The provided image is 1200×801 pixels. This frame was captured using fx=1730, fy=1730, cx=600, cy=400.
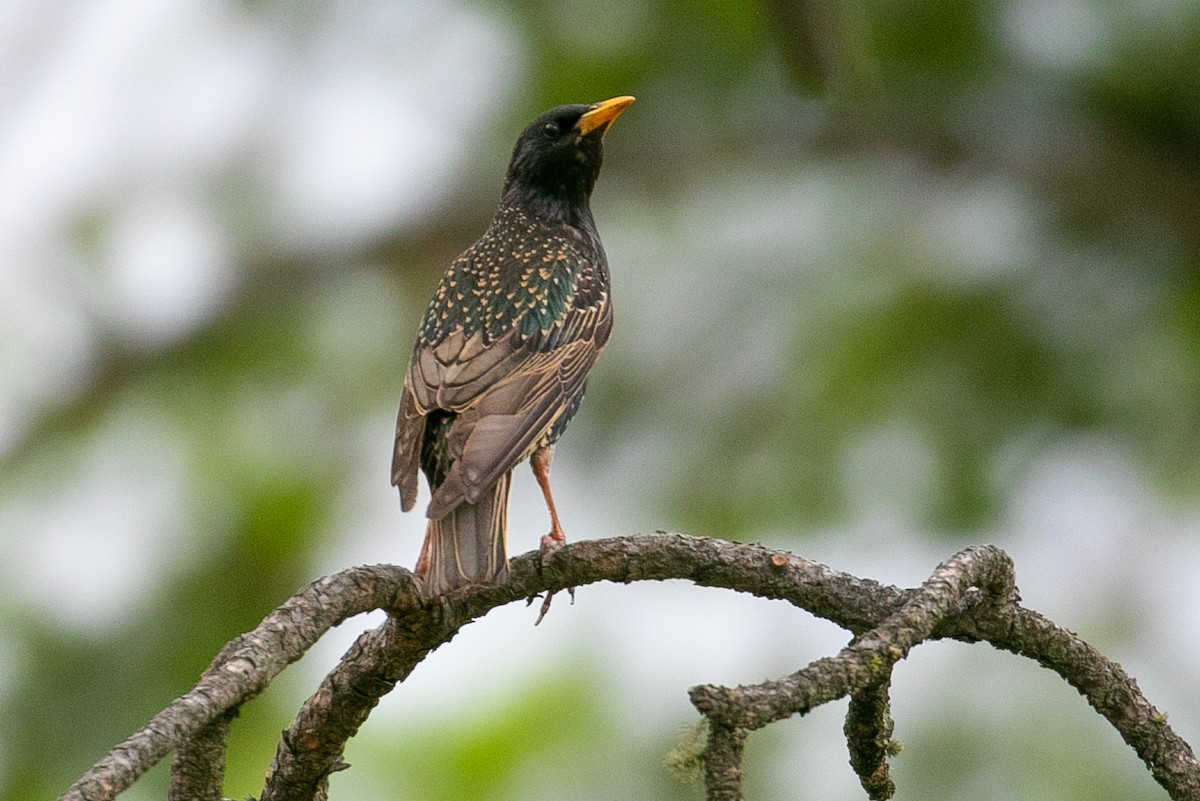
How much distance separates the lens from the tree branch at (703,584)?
2281 mm

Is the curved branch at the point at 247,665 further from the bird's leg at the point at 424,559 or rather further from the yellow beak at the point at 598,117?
the yellow beak at the point at 598,117

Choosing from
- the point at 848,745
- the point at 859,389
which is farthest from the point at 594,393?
the point at 848,745

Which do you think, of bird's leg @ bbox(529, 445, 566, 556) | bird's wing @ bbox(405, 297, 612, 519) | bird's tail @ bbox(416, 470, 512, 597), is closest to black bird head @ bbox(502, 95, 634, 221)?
bird's wing @ bbox(405, 297, 612, 519)

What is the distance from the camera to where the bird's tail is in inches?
128

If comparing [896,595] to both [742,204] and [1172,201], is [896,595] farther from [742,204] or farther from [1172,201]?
[742,204]

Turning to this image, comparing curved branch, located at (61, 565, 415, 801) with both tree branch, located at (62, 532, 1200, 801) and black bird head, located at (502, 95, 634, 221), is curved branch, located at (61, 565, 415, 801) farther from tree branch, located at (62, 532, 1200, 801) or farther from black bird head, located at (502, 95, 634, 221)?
black bird head, located at (502, 95, 634, 221)

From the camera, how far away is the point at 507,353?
4.25 m

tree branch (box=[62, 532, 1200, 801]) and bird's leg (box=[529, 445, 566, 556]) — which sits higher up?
bird's leg (box=[529, 445, 566, 556])

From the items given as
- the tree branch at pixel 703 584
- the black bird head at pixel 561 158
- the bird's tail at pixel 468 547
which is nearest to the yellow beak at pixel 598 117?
the black bird head at pixel 561 158

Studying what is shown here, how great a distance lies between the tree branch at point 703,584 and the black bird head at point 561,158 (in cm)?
200

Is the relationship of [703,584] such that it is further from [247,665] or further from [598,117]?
[598,117]

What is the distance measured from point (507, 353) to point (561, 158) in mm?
1022

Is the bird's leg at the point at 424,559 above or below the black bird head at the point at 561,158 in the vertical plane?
below

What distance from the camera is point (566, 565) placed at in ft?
10.1
